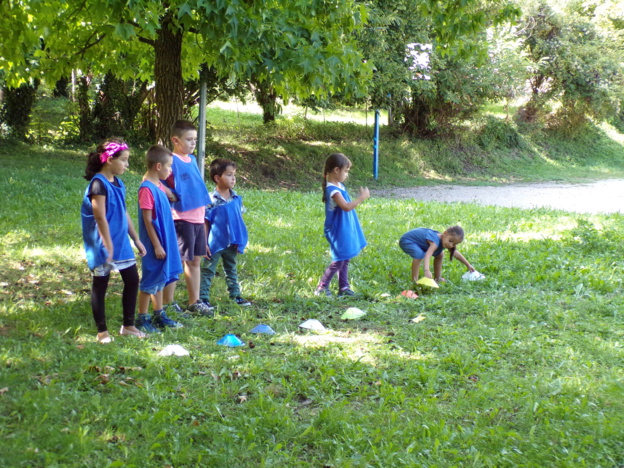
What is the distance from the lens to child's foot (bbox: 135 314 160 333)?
509 centimetres

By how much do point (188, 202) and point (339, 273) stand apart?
6.39 feet

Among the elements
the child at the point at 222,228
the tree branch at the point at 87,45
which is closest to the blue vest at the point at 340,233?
the child at the point at 222,228

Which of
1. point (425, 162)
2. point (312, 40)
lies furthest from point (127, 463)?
point (425, 162)

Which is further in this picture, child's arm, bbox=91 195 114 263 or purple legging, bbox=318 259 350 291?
purple legging, bbox=318 259 350 291

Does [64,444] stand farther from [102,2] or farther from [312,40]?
[312,40]

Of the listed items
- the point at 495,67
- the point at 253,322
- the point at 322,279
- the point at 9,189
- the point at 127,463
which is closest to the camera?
the point at 127,463

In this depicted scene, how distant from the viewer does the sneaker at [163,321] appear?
523 centimetres

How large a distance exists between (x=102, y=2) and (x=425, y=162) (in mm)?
19866

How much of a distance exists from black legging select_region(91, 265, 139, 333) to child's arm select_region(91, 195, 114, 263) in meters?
0.30

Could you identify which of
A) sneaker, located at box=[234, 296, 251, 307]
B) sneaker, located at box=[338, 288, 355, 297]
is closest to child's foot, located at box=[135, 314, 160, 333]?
sneaker, located at box=[234, 296, 251, 307]

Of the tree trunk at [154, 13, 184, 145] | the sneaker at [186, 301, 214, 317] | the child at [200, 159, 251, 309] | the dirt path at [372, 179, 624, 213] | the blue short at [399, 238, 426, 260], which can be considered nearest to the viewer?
the sneaker at [186, 301, 214, 317]

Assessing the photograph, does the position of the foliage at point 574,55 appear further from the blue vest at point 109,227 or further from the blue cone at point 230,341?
the blue vest at point 109,227

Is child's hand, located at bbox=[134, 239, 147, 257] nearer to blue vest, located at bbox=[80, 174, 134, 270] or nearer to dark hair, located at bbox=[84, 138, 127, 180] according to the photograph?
blue vest, located at bbox=[80, 174, 134, 270]

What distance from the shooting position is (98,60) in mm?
9672
